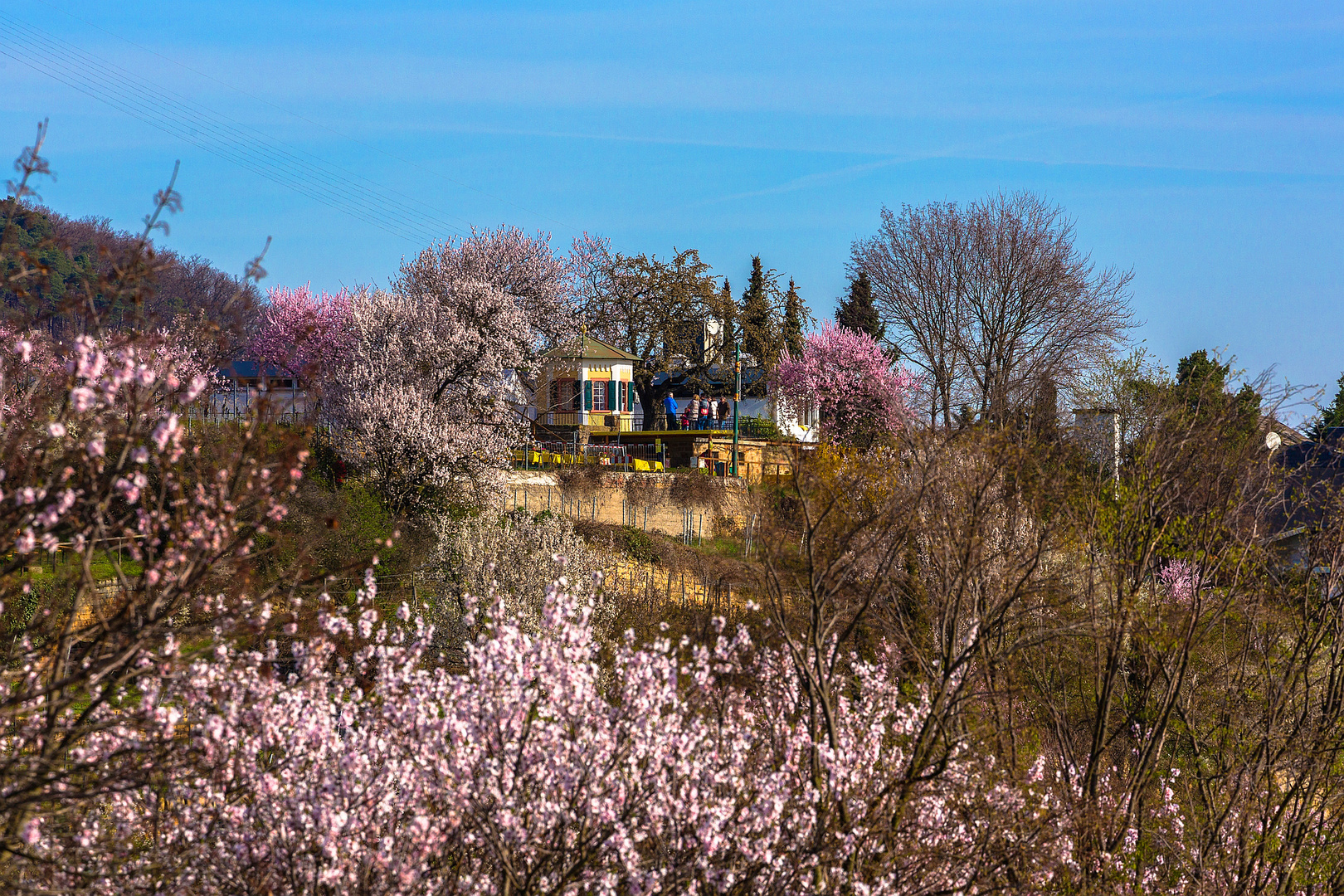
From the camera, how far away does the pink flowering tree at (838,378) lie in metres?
41.9

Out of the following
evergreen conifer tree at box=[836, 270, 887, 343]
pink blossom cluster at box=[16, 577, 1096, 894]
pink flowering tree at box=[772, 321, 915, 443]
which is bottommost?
pink blossom cluster at box=[16, 577, 1096, 894]

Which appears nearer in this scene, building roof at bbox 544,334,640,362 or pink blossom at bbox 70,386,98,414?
pink blossom at bbox 70,386,98,414

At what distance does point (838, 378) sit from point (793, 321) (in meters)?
4.52

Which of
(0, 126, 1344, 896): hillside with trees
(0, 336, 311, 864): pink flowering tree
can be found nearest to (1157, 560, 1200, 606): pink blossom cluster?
(0, 126, 1344, 896): hillside with trees

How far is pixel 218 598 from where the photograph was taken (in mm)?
5238

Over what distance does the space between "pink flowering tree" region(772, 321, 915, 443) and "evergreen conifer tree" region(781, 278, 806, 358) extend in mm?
412

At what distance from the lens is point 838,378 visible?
144 feet

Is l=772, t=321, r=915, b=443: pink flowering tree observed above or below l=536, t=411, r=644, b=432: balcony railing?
above

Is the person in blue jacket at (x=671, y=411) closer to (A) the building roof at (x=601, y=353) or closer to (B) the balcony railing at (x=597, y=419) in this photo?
(B) the balcony railing at (x=597, y=419)

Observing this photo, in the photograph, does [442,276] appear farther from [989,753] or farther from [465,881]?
[465,881]

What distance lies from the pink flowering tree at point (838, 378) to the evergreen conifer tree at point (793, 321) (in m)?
0.41

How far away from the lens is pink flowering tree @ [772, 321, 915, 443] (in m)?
41.9

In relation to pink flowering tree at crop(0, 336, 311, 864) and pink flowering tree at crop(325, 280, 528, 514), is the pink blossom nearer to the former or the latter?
pink flowering tree at crop(0, 336, 311, 864)

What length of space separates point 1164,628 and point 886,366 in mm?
38150
